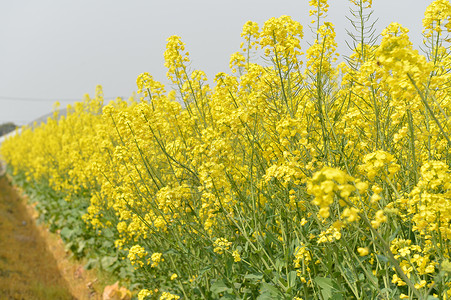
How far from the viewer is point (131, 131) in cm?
367

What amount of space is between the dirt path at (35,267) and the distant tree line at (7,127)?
56.7 metres

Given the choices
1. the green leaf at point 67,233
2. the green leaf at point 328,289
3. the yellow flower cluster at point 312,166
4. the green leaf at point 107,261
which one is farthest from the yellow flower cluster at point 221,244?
the green leaf at point 67,233

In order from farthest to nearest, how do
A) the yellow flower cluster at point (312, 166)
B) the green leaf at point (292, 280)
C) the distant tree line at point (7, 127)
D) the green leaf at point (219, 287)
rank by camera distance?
1. the distant tree line at point (7, 127)
2. the green leaf at point (219, 287)
3. the green leaf at point (292, 280)
4. the yellow flower cluster at point (312, 166)

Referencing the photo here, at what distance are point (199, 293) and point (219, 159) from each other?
4.68 feet

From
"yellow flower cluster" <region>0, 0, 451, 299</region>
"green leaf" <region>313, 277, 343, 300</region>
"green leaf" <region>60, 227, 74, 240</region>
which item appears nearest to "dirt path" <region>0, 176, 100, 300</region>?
"green leaf" <region>60, 227, 74, 240</region>

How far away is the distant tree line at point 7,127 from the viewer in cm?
5803

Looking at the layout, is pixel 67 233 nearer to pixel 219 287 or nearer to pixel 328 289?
pixel 219 287

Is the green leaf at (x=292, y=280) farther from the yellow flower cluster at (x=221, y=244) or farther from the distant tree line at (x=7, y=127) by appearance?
the distant tree line at (x=7, y=127)

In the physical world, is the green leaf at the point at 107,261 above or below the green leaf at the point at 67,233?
below

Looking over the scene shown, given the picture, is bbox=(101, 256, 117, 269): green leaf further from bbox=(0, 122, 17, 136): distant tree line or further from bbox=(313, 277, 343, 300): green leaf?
bbox=(0, 122, 17, 136): distant tree line

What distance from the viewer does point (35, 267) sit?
6.81m

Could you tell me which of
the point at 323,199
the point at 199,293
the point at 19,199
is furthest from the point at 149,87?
the point at 19,199

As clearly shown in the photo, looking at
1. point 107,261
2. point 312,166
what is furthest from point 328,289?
point 107,261

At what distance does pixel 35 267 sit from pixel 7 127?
6264cm
